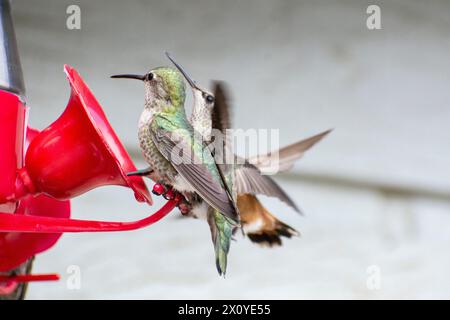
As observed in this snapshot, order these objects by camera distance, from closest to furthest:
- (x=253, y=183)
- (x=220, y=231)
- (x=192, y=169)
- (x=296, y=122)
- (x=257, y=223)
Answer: (x=192, y=169)
(x=220, y=231)
(x=253, y=183)
(x=257, y=223)
(x=296, y=122)

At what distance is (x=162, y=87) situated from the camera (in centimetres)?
118

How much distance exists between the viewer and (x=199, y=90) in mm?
1219

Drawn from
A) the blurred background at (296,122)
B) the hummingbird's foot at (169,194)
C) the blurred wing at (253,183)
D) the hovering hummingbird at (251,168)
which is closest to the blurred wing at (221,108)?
the hovering hummingbird at (251,168)

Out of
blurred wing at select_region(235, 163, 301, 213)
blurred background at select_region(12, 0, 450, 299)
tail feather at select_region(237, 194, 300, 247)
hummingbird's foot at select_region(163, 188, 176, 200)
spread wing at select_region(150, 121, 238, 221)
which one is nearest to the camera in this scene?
spread wing at select_region(150, 121, 238, 221)

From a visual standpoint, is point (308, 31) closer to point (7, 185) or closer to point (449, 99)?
point (449, 99)

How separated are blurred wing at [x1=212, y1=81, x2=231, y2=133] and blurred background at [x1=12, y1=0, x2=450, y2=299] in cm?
90

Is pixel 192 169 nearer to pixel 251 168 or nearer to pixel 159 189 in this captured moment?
pixel 159 189

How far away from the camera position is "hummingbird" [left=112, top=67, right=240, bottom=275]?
3.73 ft

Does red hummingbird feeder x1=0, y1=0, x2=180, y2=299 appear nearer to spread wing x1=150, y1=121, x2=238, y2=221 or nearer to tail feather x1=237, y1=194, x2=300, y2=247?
spread wing x1=150, y1=121, x2=238, y2=221

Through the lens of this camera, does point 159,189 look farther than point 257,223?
No

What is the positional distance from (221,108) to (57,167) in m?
0.33

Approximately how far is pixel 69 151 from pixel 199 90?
25cm

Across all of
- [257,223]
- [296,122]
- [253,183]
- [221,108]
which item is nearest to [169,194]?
[221,108]

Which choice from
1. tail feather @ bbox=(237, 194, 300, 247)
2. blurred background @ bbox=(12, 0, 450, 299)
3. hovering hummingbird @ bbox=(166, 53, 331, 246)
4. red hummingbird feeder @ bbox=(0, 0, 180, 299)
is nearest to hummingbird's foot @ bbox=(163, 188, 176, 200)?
red hummingbird feeder @ bbox=(0, 0, 180, 299)
